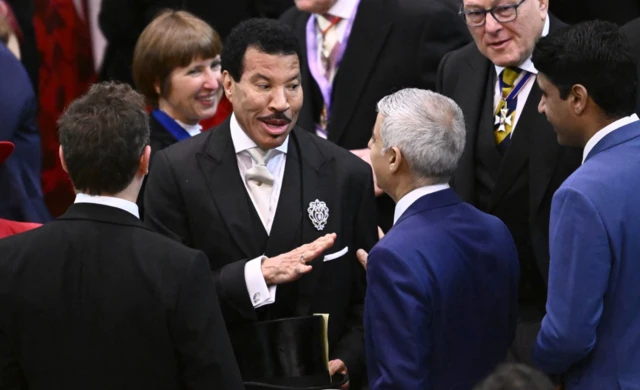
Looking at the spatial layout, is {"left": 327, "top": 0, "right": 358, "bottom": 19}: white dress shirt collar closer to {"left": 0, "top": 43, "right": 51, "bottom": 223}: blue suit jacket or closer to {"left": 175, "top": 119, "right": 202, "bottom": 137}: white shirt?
{"left": 175, "top": 119, "right": 202, "bottom": 137}: white shirt

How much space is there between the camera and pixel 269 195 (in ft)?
12.7

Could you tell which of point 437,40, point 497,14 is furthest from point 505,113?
point 437,40

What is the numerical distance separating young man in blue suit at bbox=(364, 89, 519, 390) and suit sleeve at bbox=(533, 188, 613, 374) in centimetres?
19

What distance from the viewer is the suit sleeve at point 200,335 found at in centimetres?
299

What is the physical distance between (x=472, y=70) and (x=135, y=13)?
7.29 ft

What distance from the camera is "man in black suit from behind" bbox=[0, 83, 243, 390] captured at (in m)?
2.97

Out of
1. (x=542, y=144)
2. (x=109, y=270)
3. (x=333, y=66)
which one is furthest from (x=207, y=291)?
(x=333, y=66)

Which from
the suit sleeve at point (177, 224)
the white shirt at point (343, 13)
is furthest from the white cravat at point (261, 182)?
the white shirt at point (343, 13)

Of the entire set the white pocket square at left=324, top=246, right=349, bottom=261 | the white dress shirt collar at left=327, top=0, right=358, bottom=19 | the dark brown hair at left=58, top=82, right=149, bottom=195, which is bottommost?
the white pocket square at left=324, top=246, right=349, bottom=261

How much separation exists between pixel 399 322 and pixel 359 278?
2.64 ft

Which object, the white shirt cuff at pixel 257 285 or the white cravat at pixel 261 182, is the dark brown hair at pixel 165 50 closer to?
the white cravat at pixel 261 182

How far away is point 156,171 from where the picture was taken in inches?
152

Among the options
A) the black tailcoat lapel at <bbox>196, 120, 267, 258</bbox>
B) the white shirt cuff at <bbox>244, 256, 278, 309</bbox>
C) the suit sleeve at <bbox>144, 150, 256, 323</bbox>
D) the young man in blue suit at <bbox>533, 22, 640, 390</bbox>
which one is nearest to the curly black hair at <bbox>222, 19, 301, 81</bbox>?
the black tailcoat lapel at <bbox>196, 120, 267, 258</bbox>

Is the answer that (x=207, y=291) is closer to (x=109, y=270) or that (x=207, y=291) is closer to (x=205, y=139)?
(x=109, y=270)
